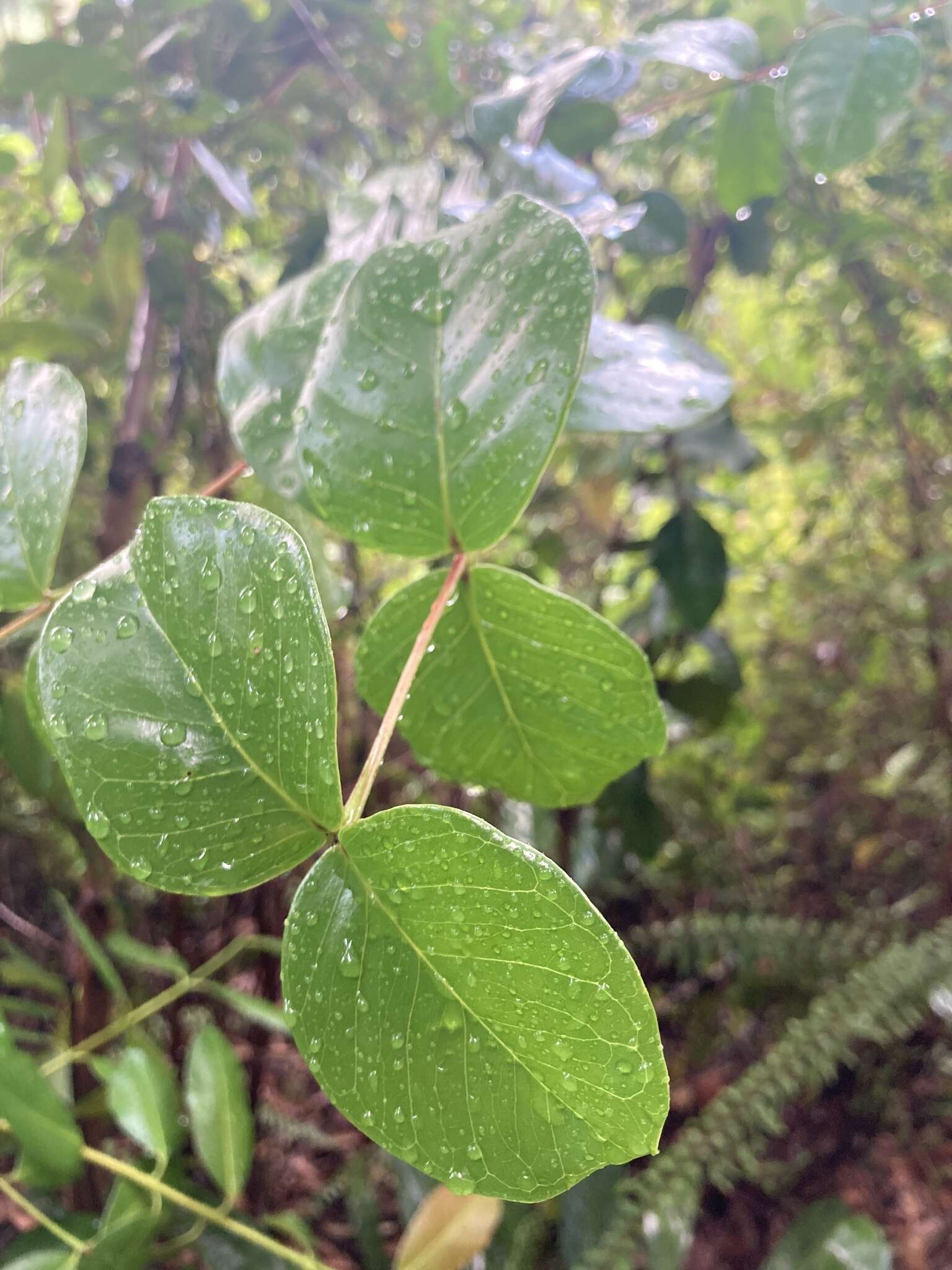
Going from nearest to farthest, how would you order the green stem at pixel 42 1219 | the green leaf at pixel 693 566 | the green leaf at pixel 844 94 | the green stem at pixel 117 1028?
1. the green stem at pixel 42 1219
2. the green leaf at pixel 844 94
3. the green stem at pixel 117 1028
4. the green leaf at pixel 693 566

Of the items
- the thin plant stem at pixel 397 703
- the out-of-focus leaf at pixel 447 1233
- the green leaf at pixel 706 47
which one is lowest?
the out-of-focus leaf at pixel 447 1233

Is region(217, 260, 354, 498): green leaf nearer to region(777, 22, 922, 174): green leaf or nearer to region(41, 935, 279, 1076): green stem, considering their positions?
region(777, 22, 922, 174): green leaf

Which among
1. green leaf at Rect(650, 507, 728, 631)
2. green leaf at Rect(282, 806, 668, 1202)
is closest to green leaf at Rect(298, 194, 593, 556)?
green leaf at Rect(282, 806, 668, 1202)

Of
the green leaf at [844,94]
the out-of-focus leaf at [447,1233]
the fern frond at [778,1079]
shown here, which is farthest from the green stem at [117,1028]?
the green leaf at [844,94]

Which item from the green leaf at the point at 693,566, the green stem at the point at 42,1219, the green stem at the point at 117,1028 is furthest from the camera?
the green leaf at the point at 693,566

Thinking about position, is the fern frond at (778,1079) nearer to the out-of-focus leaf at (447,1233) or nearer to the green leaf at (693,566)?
the out-of-focus leaf at (447,1233)

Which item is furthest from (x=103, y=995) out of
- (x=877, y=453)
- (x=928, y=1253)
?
(x=877, y=453)
